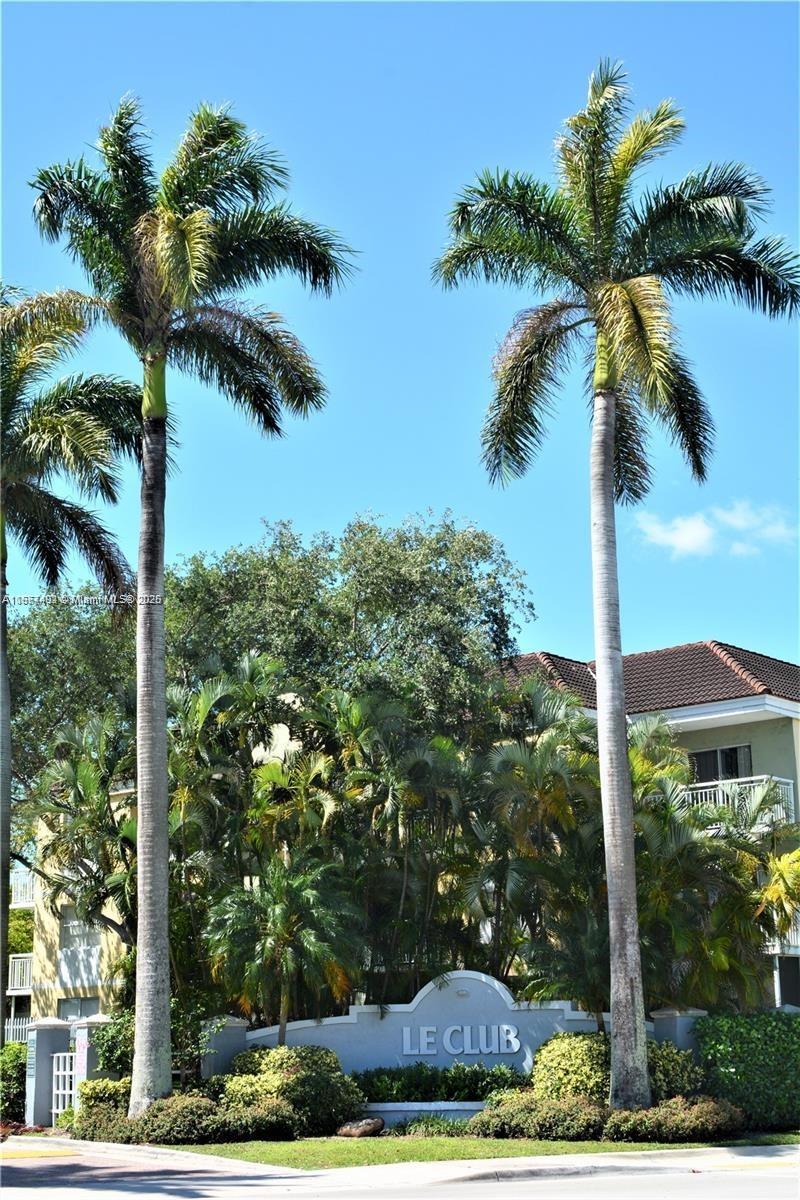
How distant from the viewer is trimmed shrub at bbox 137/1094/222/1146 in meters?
21.3

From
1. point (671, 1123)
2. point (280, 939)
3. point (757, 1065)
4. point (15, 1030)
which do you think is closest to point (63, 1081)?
point (280, 939)

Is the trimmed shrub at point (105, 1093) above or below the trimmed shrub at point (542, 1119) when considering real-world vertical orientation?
above

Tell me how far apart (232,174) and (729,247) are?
343 inches

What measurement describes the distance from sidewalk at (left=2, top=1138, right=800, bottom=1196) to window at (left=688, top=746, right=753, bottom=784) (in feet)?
42.0

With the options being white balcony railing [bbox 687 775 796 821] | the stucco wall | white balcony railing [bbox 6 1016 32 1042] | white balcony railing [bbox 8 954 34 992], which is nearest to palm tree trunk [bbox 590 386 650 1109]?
white balcony railing [bbox 687 775 796 821]

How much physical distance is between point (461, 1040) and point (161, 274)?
45.9 feet

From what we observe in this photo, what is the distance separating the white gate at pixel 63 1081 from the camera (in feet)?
81.4

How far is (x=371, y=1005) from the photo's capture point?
83.8 feet

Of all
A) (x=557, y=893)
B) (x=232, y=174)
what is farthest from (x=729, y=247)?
(x=557, y=893)

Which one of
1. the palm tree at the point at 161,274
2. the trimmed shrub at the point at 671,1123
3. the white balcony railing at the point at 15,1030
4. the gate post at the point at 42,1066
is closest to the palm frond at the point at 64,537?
the palm tree at the point at 161,274

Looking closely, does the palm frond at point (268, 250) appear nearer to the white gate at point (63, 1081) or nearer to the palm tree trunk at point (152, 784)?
the palm tree trunk at point (152, 784)

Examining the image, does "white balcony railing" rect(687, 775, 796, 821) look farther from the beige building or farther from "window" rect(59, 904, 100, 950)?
"window" rect(59, 904, 100, 950)

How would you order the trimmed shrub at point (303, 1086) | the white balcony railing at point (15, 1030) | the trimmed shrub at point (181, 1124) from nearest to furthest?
the trimmed shrub at point (181, 1124)
the trimmed shrub at point (303, 1086)
the white balcony railing at point (15, 1030)

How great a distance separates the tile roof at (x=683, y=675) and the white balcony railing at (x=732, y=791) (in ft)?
6.17
